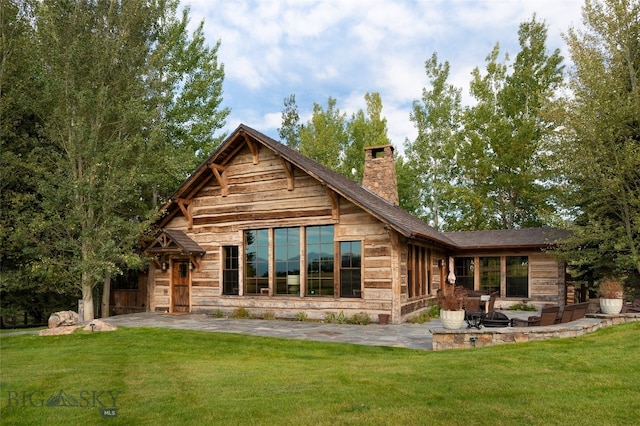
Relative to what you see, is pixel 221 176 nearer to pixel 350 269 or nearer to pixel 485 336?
pixel 350 269

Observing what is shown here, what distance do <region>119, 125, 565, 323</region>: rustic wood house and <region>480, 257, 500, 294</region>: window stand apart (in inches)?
55.1

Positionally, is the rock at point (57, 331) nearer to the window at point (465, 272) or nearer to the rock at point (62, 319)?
the rock at point (62, 319)

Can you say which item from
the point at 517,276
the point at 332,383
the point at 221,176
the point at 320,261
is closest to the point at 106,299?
the point at 221,176

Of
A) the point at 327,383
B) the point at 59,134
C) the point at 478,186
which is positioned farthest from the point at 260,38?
the point at 478,186

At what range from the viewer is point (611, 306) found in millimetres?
12742

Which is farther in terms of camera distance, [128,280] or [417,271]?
[128,280]

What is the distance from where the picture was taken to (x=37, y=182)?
50.0 ft

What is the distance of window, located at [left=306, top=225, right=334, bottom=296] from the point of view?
50.3 feet

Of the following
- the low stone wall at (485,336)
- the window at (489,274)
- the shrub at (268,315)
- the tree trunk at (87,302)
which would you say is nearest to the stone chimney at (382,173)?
the window at (489,274)

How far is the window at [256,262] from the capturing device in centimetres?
1644

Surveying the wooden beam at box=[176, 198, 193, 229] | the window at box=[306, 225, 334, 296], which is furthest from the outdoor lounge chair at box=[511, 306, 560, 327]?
the wooden beam at box=[176, 198, 193, 229]

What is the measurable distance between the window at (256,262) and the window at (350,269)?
288 centimetres

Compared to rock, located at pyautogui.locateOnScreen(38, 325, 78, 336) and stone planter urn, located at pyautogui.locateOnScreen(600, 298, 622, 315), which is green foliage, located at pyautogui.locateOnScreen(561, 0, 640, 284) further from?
rock, located at pyautogui.locateOnScreen(38, 325, 78, 336)

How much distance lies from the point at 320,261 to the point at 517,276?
10033 millimetres
